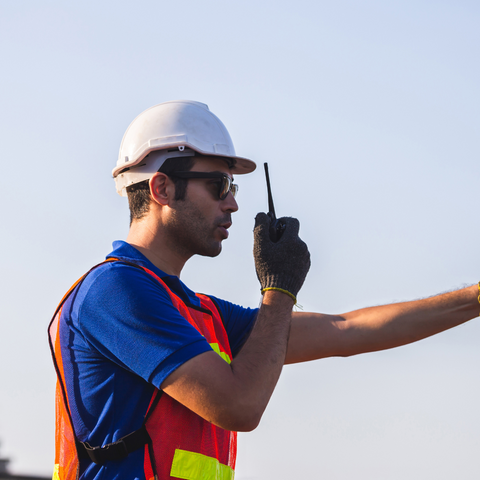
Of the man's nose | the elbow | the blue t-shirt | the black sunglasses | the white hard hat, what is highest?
the white hard hat

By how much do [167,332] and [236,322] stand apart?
4.35 ft

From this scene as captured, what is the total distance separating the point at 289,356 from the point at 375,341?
60 centimetres

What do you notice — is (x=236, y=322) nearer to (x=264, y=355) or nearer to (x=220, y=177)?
(x=220, y=177)

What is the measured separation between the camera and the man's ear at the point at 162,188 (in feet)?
12.1

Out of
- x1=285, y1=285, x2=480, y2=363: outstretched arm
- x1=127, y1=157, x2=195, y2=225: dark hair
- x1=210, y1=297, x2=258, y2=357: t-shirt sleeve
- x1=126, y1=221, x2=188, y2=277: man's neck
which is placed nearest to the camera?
x1=126, y1=221, x2=188, y2=277: man's neck

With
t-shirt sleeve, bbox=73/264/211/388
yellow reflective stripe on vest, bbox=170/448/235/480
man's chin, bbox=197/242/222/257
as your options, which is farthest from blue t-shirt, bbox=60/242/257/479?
man's chin, bbox=197/242/222/257

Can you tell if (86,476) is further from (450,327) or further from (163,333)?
(450,327)

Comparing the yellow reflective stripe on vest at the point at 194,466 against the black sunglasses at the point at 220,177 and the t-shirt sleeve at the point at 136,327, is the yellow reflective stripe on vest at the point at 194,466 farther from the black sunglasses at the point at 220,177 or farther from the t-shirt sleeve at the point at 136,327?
the black sunglasses at the point at 220,177

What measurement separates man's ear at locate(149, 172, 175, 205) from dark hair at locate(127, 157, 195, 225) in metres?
0.03

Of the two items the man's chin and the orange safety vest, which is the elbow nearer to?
the orange safety vest

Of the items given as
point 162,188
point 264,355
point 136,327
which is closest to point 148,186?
point 162,188

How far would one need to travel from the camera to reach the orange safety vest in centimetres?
287

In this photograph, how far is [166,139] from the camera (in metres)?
3.82

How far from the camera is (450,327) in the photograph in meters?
4.29
